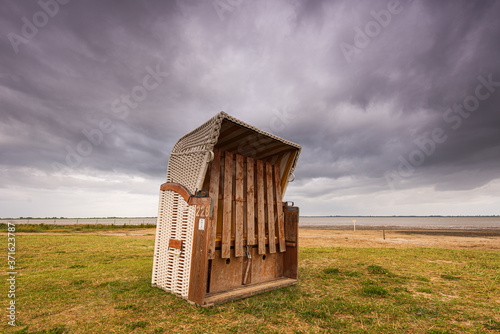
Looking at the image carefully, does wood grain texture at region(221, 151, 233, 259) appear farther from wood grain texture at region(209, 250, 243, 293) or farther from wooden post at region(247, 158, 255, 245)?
wooden post at region(247, 158, 255, 245)

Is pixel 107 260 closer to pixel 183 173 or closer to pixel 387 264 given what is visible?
pixel 183 173

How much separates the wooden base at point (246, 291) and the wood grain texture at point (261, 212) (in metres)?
0.81

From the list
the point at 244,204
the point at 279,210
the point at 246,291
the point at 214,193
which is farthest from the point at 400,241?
the point at 214,193

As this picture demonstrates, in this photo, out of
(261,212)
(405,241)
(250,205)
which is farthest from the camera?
(405,241)

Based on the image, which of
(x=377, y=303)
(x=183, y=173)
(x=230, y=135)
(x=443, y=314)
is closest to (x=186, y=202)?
(x=183, y=173)

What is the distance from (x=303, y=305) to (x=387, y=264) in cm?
593

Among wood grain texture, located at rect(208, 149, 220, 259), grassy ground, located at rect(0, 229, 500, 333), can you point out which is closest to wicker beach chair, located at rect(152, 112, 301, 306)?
wood grain texture, located at rect(208, 149, 220, 259)

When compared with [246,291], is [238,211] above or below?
above

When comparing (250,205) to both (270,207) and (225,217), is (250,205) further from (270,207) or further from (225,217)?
(225,217)

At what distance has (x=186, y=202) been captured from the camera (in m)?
5.52

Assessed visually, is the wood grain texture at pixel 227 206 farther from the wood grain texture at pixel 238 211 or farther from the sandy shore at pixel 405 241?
the sandy shore at pixel 405 241

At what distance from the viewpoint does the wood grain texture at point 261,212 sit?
6.36 m

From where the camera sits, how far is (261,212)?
6566mm

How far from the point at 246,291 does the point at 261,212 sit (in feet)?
6.36
